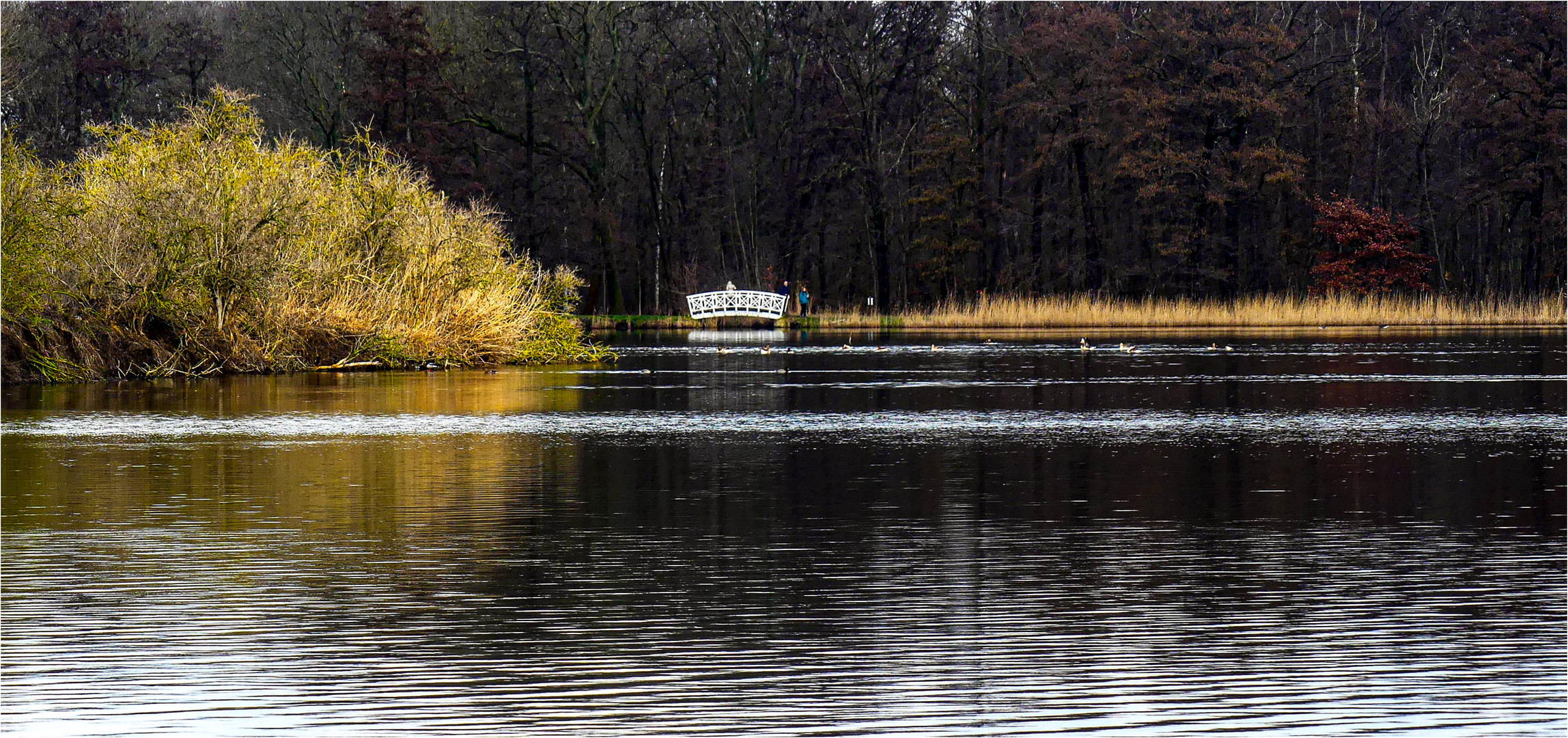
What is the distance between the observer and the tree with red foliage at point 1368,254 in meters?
59.5

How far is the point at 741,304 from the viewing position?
190 feet

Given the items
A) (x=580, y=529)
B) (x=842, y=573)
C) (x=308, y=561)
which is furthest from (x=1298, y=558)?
(x=308, y=561)

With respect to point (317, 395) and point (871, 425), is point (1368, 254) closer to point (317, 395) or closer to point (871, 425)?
point (317, 395)

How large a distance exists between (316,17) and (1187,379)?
44591 millimetres

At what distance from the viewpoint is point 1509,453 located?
1464cm

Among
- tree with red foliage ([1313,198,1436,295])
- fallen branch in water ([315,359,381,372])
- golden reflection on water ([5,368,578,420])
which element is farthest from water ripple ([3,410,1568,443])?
tree with red foliage ([1313,198,1436,295])

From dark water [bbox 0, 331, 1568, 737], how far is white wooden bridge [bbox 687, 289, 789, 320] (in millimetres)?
38953

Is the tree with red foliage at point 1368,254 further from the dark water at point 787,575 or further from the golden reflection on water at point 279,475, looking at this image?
the golden reflection on water at point 279,475

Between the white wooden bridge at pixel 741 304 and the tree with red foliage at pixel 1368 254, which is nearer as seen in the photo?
the white wooden bridge at pixel 741 304

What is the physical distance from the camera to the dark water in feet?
20.1

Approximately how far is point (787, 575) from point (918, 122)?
59579 mm

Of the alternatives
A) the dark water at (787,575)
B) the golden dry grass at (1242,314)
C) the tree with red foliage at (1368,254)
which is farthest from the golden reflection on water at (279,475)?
the tree with red foliage at (1368,254)

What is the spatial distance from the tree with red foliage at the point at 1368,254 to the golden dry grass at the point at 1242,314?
200cm

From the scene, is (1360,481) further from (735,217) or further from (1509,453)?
(735,217)
